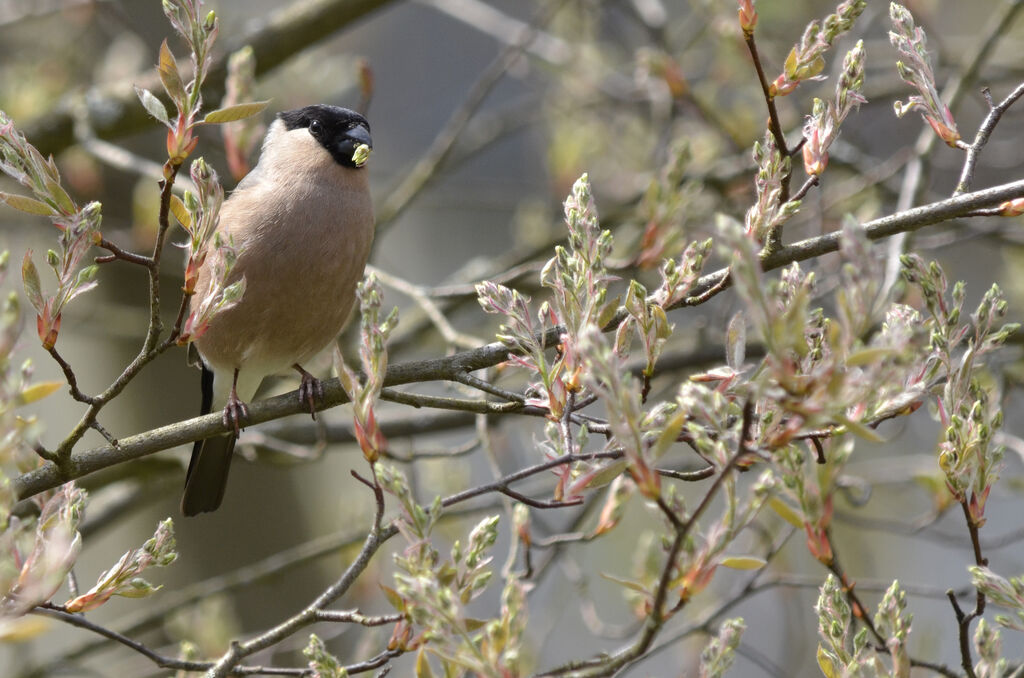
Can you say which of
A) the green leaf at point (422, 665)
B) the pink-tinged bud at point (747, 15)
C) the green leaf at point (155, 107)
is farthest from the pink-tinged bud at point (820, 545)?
the green leaf at point (155, 107)

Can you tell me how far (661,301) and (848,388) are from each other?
1.92 feet

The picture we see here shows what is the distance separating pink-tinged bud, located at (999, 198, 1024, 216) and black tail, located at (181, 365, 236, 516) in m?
2.19

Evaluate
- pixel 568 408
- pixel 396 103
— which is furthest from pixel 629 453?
pixel 396 103

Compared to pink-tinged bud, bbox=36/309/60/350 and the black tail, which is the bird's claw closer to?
pink-tinged bud, bbox=36/309/60/350

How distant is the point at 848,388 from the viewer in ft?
4.06

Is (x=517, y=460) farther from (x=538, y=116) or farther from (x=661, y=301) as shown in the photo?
(x=661, y=301)

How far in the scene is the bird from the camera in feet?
9.47

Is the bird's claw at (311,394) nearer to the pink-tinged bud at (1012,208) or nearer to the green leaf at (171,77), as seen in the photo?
the green leaf at (171,77)

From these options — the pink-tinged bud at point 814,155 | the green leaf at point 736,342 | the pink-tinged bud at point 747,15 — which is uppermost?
the pink-tinged bud at point 747,15

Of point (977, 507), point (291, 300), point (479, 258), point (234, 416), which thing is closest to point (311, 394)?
point (234, 416)

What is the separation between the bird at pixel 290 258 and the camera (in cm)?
289

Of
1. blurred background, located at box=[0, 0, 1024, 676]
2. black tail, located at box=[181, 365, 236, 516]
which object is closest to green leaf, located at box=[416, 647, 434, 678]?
blurred background, located at box=[0, 0, 1024, 676]

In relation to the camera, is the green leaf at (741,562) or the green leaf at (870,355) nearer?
the green leaf at (870,355)

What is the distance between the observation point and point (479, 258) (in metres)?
5.03
